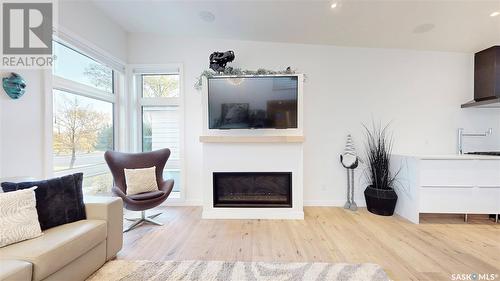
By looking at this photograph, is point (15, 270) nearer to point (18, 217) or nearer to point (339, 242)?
point (18, 217)

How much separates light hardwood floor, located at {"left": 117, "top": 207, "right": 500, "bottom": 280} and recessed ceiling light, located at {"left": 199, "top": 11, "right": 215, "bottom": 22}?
116 inches

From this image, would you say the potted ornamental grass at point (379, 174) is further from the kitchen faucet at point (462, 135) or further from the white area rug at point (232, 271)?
the white area rug at point (232, 271)

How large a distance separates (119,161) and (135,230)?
96 cm

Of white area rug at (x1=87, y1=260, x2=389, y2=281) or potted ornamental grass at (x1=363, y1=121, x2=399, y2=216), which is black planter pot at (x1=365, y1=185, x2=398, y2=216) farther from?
white area rug at (x1=87, y1=260, x2=389, y2=281)

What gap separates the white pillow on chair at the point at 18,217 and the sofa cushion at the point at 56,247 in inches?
2.3

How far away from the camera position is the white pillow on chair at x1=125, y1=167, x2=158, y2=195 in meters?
3.05

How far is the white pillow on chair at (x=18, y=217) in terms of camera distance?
1.56 m

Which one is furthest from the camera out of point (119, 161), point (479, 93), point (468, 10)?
point (479, 93)

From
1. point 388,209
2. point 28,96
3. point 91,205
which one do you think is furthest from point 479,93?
point 28,96

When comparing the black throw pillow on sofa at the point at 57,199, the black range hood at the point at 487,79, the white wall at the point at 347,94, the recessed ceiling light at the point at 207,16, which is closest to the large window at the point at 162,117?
the white wall at the point at 347,94

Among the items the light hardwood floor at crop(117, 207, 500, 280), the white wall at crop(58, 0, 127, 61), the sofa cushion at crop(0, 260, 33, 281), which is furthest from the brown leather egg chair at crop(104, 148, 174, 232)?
the white wall at crop(58, 0, 127, 61)

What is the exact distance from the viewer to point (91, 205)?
208 cm

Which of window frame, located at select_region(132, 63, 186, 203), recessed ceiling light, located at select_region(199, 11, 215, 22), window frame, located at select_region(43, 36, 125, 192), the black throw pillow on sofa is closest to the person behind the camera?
the black throw pillow on sofa

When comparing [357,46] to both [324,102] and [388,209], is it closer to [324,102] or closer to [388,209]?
[324,102]
